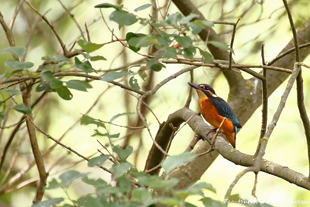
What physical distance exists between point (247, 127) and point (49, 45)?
10.9ft

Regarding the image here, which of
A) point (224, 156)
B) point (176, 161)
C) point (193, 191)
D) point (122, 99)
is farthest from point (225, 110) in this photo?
point (193, 191)

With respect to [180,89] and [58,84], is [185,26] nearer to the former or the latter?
[58,84]

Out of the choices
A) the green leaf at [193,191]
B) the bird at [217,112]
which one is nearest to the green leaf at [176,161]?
the green leaf at [193,191]

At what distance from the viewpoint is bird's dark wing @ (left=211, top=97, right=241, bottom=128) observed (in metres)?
3.31

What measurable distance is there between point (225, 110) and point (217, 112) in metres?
0.12

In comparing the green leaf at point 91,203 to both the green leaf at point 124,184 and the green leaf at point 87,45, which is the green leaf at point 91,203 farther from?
the green leaf at point 87,45

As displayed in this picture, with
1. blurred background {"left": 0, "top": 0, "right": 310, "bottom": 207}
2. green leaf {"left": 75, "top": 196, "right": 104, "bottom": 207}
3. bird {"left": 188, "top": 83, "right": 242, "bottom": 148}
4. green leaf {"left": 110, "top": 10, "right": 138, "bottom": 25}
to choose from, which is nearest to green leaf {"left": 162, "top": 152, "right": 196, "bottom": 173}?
green leaf {"left": 75, "top": 196, "right": 104, "bottom": 207}

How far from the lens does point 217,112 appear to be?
3475 mm

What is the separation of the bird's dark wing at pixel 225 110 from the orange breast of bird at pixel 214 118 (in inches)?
1.8

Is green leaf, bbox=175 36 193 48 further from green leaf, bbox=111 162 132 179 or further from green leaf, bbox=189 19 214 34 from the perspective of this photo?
green leaf, bbox=111 162 132 179

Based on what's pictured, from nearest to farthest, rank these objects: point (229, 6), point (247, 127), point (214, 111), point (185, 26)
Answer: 1. point (185, 26)
2. point (214, 111)
3. point (229, 6)
4. point (247, 127)

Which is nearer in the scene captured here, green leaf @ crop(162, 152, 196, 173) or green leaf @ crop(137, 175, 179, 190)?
green leaf @ crop(137, 175, 179, 190)

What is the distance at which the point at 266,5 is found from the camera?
17.8 ft

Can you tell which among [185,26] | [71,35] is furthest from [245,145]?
[185,26]
